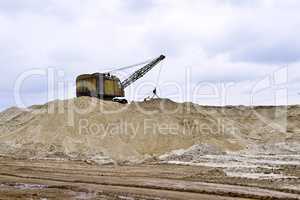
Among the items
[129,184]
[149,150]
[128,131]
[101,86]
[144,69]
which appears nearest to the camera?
[129,184]

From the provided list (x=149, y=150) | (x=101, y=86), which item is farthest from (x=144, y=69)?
(x=149, y=150)

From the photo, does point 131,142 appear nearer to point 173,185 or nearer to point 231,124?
point 231,124

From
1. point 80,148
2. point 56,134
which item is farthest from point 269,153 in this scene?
point 56,134

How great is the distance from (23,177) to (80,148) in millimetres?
11746

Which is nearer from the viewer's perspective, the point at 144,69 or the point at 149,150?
the point at 149,150

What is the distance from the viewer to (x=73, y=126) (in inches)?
1403

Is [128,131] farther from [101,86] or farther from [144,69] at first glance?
[144,69]

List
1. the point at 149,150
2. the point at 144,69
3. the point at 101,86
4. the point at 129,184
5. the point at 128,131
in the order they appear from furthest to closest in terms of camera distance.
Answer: the point at 144,69 < the point at 101,86 < the point at 128,131 < the point at 149,150 < the point at 129,184

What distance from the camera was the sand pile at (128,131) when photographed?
108 ft

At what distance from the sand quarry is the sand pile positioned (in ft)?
0.24

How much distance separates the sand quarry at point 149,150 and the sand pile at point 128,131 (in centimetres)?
7

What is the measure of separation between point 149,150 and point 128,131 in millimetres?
3036

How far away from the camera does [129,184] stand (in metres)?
17.8

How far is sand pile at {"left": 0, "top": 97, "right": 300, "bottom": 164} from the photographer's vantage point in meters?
32.9
